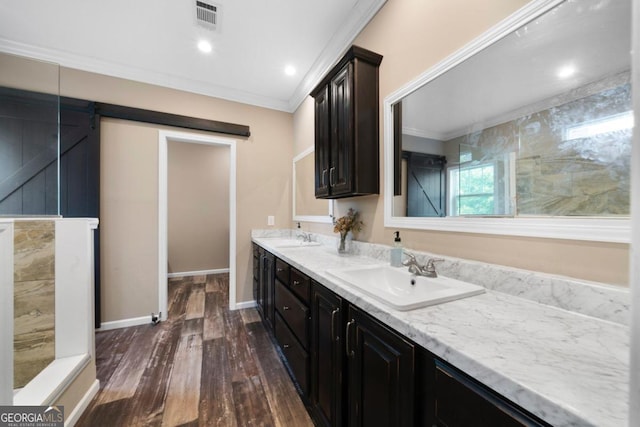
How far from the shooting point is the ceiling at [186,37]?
75.7 inches

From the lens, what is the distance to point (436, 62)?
1362 millimetres

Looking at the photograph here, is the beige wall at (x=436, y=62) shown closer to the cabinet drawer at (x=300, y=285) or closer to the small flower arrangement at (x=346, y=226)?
the small flower arrangement at (x=346, y=226)

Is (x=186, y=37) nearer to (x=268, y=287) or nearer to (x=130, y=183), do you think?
(x=130, y=183)

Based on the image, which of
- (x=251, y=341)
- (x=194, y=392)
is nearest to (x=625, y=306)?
(x=194, y=392)

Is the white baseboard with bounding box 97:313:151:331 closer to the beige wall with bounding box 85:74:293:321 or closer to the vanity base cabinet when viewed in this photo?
the beige wall with bounding box 85:74:293:321

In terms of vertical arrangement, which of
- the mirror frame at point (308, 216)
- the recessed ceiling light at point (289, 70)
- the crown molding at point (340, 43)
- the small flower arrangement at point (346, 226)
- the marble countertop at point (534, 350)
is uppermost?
the recessed ceiling light at point (289, 70)

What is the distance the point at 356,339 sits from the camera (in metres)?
1.01

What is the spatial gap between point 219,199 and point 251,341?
3.31 m

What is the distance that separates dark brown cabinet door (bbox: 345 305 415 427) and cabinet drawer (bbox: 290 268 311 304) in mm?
431

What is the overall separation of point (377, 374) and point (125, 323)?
9.79 ft

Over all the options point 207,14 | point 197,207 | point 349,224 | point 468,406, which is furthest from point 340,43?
point 197,207

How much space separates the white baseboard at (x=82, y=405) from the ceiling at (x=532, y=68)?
2.66 metres

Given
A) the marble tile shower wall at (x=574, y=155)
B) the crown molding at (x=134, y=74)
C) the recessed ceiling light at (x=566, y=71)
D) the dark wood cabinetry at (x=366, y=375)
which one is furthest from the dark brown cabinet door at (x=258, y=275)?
the recessed ceiling light at (x=566, y=71)

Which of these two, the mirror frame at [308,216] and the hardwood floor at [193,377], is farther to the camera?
the mirror frame at [308,216]
